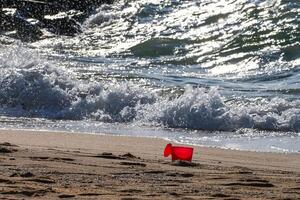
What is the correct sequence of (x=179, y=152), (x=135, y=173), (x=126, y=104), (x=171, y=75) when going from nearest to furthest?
(x=135, y=173) → (x=179, y=152) → (x=126, y=104) → (x=171, y=75)

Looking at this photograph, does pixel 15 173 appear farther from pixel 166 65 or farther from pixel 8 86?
pixel 166 65

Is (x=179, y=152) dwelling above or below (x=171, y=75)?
below

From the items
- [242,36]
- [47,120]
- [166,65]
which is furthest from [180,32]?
[47,120]

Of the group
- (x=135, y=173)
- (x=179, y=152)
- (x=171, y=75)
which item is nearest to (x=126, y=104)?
(x=171, y=75)

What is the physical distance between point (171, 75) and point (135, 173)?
884cm

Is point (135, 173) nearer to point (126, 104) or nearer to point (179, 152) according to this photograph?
point (179, 152)

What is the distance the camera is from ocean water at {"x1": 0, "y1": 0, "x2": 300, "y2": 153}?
927 centimetres

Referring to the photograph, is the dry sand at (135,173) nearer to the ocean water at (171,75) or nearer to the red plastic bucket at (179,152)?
the red plastic bucket at (179,152)

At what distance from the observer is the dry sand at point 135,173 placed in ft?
13.2

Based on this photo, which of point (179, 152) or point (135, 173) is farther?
point (179, 152)

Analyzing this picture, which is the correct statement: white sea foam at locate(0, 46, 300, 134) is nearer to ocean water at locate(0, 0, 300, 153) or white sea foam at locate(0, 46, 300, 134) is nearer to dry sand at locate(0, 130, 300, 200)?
ocean water at locate(0, 0, 300, 153)

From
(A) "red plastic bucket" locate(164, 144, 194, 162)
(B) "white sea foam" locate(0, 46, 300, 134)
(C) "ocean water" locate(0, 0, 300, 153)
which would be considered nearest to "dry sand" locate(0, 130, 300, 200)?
(A) "red plastic bucket" locate(164, 144, 194, 162)

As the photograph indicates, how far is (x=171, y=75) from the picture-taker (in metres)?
13.6

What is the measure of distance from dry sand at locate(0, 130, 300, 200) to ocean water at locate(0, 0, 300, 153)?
146 cm
